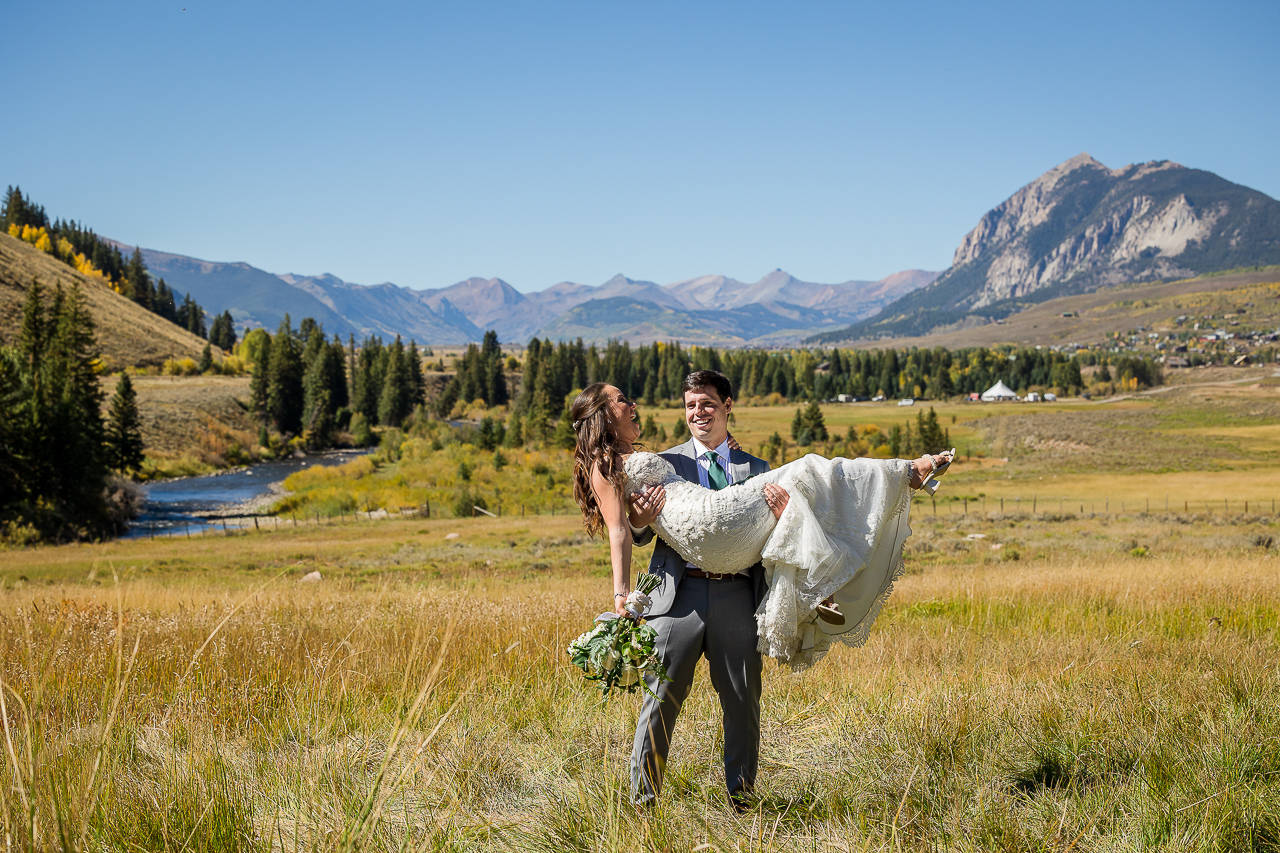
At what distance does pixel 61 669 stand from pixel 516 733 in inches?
129

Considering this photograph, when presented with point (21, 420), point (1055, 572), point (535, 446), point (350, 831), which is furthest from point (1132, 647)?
point (535, 446)

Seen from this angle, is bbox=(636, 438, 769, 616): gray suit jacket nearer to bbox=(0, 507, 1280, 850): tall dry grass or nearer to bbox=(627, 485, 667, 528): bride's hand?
bbox=(627, 485, 667, 528): bride's hand

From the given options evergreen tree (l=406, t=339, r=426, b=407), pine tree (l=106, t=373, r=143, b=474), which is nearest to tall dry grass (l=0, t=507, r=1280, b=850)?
pine tree (l=106, t=373, r=143, b=474)

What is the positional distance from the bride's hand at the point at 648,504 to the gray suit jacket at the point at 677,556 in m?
0.18

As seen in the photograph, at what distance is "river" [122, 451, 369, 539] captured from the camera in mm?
37062

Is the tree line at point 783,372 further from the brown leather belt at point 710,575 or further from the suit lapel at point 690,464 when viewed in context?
the brown leather belt at point 710,575

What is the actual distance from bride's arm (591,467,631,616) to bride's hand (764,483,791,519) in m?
0.63

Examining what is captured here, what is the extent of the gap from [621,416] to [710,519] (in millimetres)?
616

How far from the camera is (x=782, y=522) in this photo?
3240 mm

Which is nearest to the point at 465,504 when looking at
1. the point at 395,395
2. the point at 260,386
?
the point at 260,386

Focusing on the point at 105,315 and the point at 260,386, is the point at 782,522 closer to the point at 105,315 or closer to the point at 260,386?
the point at 260,386

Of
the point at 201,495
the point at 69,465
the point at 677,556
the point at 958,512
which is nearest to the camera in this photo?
the point at 677,556

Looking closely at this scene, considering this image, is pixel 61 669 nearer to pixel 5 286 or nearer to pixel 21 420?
pixel 21 420

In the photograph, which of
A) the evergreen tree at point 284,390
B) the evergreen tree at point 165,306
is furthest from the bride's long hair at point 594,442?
the evergreen tree at point 165,306
